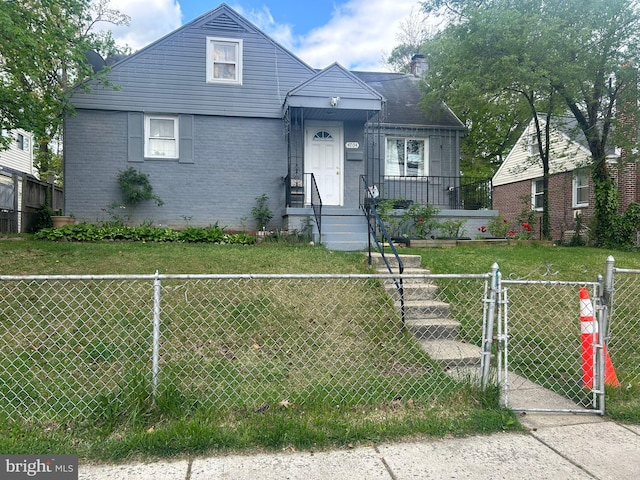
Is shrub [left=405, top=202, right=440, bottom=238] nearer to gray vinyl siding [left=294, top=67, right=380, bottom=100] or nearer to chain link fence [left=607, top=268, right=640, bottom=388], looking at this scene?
gray vinyl siding [left=294, top=67, right=380, bottom=100]

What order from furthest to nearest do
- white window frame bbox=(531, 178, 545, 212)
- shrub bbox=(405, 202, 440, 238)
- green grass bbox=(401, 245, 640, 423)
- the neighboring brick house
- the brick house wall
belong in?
white window frame bbox=(531, 178, 545, 212) → the brick house wall → the neighboring brick house → shrub bbox=(405, 202, 440, 238) → green grass bbox=(401, 245, 640, 423)

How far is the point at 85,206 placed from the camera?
453 inches

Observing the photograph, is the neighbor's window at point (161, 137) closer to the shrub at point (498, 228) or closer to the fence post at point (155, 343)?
the shrub at point (498, 228)

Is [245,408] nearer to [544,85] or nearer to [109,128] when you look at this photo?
[109,128]

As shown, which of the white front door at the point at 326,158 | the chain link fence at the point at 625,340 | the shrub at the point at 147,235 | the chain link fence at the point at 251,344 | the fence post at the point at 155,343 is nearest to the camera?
the fence post at the point at 155,343

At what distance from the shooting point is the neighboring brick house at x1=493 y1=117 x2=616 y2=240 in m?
14.5

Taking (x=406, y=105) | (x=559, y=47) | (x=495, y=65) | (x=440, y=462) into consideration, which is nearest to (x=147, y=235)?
(x=440, y=462)

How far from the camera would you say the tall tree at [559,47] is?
1134cm

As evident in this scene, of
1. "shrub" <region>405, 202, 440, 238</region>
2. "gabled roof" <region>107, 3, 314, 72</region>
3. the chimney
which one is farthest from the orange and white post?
the chimney

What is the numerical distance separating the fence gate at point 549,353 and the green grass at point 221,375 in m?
0.58

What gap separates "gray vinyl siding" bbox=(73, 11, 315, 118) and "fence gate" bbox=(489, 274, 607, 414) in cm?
895

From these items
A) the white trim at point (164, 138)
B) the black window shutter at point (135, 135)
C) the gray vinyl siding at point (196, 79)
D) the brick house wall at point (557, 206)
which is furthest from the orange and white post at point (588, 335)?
the brick house wall at point (557, 206)

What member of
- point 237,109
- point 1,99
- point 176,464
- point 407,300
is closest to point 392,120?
point 237,109

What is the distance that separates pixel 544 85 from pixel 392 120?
14.4ft
